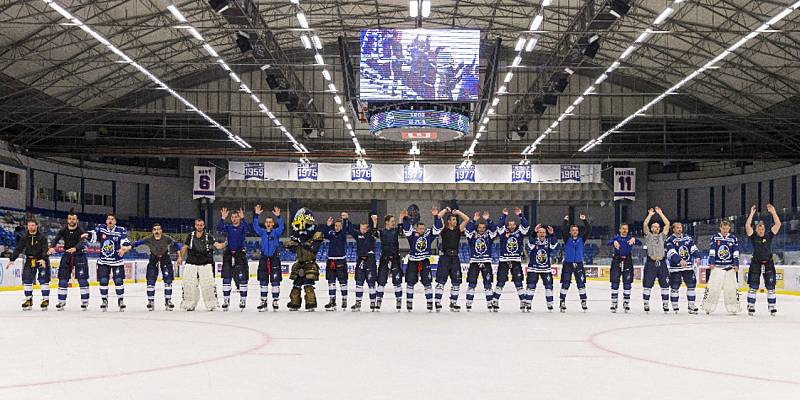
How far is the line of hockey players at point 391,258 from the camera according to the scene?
16.6 m

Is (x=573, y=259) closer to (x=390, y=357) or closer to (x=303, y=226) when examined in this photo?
(x=303, y=226)

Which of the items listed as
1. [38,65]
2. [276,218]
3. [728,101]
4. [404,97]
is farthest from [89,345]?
[728,101]

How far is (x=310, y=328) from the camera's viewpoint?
503 inches

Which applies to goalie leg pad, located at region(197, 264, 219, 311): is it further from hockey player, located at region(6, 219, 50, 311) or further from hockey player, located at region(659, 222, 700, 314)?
hockey player, located at region(659, 222, 700, 314)

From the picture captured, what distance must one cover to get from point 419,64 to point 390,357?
18067 millimetres

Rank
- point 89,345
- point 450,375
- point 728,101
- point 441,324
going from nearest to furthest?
point 450,375 < point 89,345 < point 441,324 < point 728,101

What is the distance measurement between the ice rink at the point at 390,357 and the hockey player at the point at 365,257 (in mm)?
1463

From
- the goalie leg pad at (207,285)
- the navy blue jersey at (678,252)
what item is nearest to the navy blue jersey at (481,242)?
the navy blue jersey at (678,252)

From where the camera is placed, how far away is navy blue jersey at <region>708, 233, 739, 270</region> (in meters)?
17.2

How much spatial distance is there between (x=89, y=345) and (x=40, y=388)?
3328mm

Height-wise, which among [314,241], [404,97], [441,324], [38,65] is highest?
[38,65]

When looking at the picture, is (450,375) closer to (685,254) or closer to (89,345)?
(89,345)

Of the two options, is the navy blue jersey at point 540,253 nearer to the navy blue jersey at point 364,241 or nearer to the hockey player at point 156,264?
the navy blue jersey at point 364,241

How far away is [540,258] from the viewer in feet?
56.3
